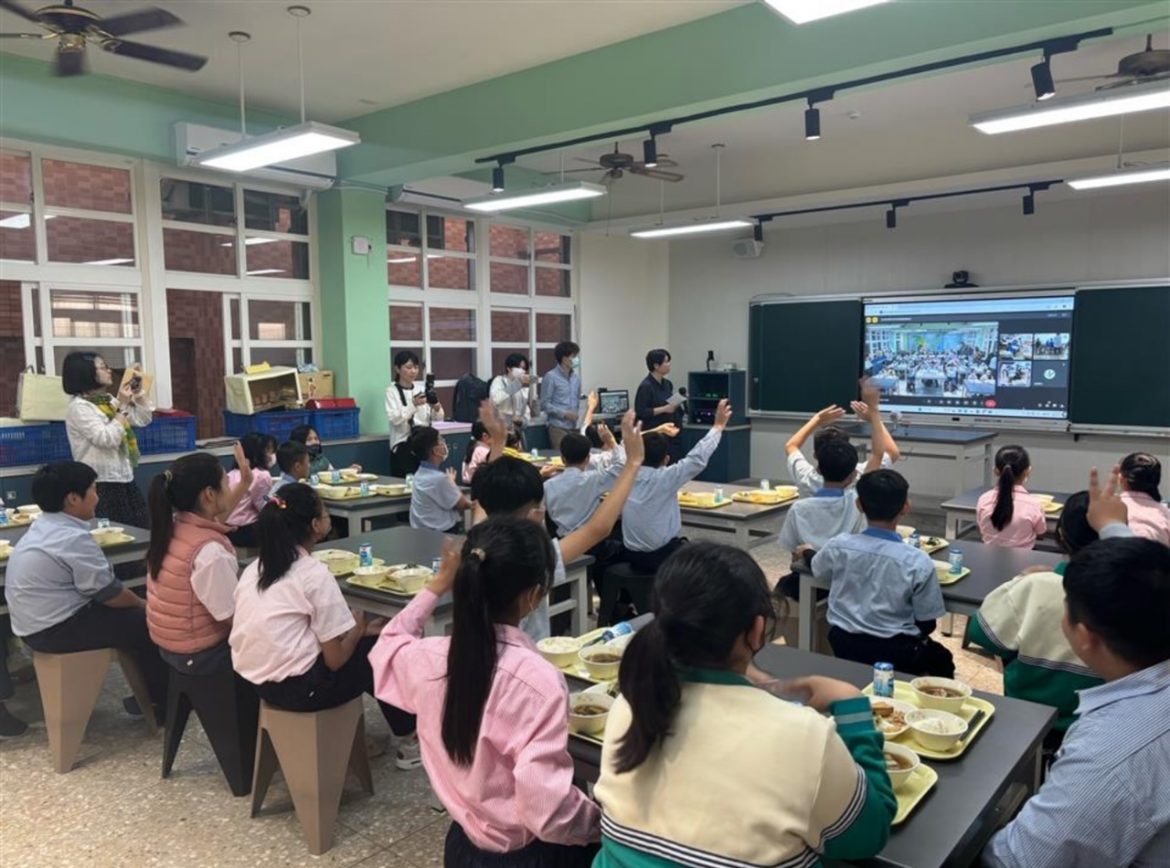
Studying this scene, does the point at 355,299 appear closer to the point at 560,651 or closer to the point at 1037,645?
the point at 560,651

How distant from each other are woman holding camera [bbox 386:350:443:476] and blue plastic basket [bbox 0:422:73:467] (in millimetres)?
2244

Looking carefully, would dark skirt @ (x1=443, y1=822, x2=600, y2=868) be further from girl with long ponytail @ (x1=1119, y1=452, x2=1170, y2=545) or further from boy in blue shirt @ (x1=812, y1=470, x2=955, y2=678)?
girl with long ponytail @ (x1=1119, y1=452, x2=1170, y2=545)

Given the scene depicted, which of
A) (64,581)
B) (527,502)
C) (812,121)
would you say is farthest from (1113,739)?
(812,121)

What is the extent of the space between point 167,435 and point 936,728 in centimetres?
557

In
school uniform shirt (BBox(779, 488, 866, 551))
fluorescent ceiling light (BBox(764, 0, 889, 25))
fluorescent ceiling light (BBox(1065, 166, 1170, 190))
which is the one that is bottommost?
school uniform shirt (BBox(779, 488, 866, 551))

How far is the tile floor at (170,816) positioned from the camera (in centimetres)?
252

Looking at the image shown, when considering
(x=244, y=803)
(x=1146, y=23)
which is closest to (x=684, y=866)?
(x=244, y=803)

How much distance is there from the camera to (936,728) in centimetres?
167

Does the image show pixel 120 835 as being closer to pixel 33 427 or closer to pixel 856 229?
pixel 33 427

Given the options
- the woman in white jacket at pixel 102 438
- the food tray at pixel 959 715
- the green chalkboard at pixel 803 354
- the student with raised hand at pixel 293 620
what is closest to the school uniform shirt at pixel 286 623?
the student with raised hand at pixel 293 620

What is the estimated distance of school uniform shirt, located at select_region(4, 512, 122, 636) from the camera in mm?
3000

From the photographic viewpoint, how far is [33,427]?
205 inches

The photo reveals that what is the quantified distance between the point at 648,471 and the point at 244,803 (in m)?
2.22

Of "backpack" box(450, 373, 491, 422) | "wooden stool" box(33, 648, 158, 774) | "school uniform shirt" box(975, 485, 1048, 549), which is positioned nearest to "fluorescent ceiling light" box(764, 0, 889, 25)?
"school uniform shirt" box(975, 485, 1048, 549)
